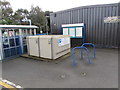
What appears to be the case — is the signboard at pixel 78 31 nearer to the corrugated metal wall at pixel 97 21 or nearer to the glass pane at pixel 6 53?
the corrugated metal wall at pixel 97 21

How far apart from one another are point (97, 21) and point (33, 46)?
571 centimetres

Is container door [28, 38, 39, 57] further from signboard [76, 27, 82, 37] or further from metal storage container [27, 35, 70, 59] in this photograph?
signboard [76, 27, 82, 37]

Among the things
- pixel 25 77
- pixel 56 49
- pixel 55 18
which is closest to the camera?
pixel 25 77

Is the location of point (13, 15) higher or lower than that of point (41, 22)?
higher

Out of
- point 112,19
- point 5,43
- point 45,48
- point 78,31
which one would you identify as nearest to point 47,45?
point 45,48

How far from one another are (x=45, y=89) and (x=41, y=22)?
19303mm

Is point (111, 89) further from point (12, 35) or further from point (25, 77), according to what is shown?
point (12, 35)

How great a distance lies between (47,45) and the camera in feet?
15.0

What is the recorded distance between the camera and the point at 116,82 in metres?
2.60

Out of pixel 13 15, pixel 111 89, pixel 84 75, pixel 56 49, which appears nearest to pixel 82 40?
pixel 56 49

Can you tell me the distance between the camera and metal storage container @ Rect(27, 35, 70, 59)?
4.44 meters

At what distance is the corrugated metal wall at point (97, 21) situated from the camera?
22.9ft

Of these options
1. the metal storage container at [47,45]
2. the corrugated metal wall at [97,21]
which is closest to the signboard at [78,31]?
the corrugated metal wall at [97,21]

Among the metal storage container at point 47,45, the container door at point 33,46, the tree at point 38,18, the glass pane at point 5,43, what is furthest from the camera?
the tree at point 38,18
